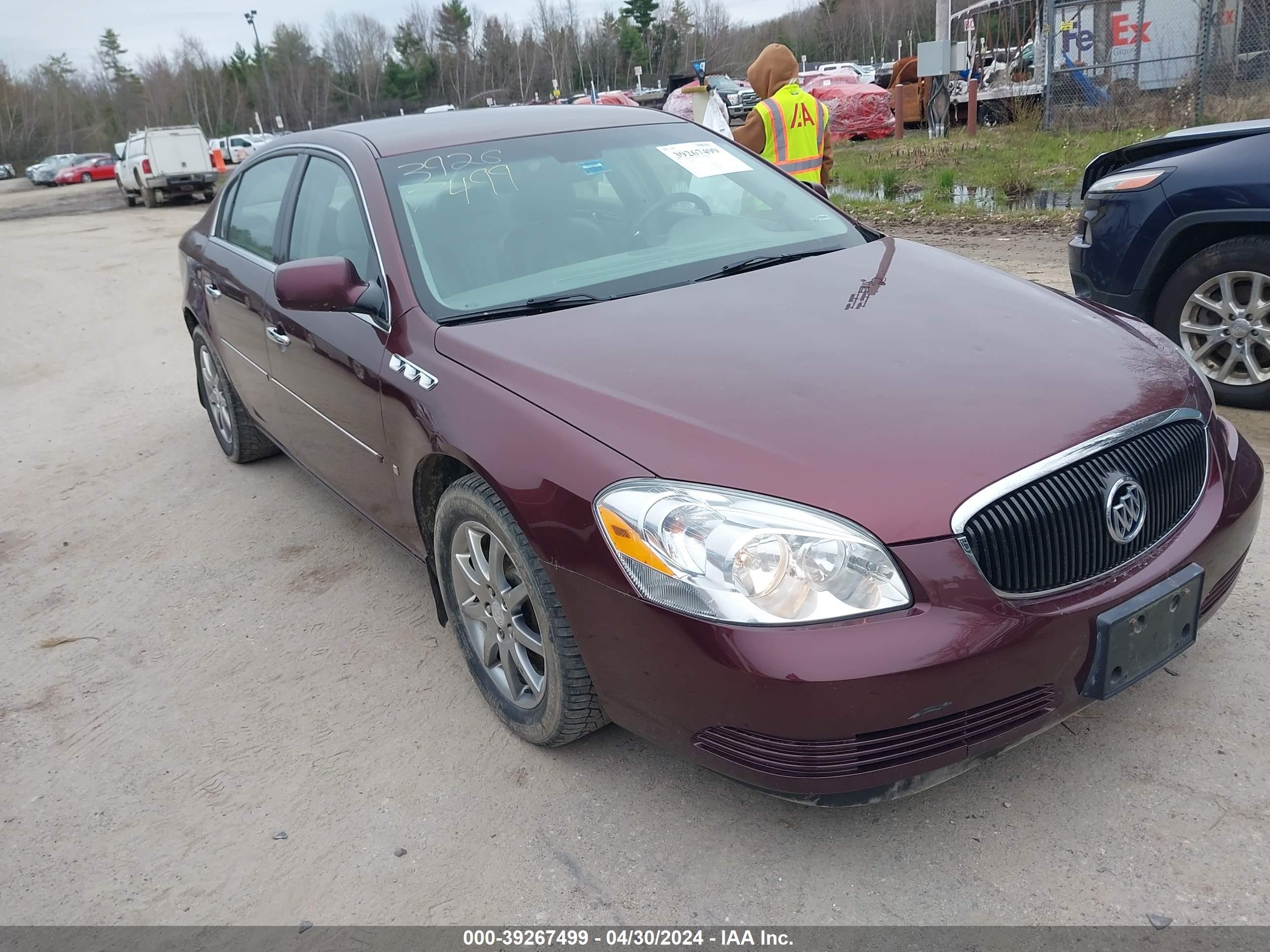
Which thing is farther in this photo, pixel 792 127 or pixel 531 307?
pixel 792 127

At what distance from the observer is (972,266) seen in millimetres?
3383

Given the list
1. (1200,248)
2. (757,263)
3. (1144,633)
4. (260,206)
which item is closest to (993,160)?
(1200,248)

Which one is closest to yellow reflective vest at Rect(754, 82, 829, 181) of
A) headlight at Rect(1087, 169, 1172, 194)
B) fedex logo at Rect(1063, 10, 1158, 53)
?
headlight at Rect(1087, 169, 1172, 194)

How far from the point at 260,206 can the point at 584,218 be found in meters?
1.94

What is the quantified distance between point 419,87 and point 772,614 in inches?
3860

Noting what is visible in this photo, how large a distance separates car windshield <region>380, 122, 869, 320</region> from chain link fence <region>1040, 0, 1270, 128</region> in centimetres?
1166

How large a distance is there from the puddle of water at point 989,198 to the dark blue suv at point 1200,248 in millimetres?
5298

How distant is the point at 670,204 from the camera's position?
3588 millimetres

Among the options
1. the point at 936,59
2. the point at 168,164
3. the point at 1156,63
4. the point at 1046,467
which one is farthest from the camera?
the point at 168,164

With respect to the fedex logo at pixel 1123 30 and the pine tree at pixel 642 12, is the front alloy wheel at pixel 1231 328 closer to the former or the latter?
the fedex logo at pixel 1123 30

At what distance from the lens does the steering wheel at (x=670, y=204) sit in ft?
11.4

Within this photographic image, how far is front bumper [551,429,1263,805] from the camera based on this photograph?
6.63 ft

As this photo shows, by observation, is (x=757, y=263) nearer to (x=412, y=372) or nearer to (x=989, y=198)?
(x=412, y=372)

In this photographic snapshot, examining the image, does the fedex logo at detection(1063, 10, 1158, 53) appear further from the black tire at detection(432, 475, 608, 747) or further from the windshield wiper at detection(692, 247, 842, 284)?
the black tire at detection(432, 475, 608, 747)
